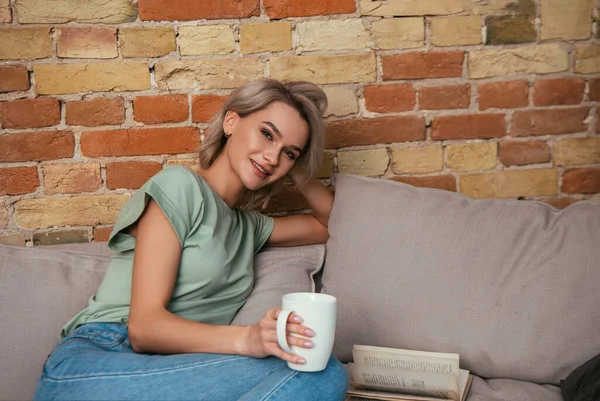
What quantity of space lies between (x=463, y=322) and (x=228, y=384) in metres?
0.55

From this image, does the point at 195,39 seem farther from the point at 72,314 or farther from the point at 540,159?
the point at 540,159

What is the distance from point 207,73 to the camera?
1.77 metres

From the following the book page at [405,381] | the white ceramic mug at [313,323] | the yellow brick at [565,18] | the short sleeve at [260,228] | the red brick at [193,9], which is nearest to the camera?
the white ceramic mug at [313,323]

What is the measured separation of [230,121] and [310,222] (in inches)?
14.2

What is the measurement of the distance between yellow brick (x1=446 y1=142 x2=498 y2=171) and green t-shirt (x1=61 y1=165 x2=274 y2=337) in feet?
2.46

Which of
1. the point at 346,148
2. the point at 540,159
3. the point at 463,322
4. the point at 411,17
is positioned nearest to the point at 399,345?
the point at 463,322

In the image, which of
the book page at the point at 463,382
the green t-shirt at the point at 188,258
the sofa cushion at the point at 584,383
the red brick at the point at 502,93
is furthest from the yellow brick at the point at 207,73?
the sofa cushion at the point at 584,383

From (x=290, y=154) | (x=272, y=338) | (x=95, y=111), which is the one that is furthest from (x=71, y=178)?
(x=272, y=338)

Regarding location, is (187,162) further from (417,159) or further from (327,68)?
(417,159)

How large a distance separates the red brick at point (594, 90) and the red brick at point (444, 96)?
1.19ft

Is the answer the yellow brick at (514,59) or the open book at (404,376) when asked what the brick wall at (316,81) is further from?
the open book at (404,376)

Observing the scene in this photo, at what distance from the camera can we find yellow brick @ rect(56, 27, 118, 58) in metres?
1.71

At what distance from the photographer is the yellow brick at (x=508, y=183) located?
74.3 inches

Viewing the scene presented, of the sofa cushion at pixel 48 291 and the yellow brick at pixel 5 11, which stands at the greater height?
the yellow brick at pixel 5 11
